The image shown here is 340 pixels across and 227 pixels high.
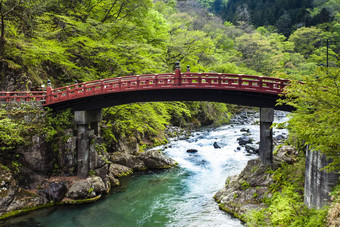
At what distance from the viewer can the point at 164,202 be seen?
672 inches

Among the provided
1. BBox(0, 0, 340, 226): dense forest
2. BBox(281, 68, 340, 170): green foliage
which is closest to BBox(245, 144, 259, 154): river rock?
BBox(0, 0, 340, 226): dense forest

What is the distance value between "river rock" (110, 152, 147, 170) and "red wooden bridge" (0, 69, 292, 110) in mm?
5829

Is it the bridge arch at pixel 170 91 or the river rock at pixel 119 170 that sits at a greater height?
the bridge arch at pixel 170 91

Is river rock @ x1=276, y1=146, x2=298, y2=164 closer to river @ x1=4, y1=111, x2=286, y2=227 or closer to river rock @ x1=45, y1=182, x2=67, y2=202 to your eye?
river @ x1=4, y1=111, x2=286, y2=227

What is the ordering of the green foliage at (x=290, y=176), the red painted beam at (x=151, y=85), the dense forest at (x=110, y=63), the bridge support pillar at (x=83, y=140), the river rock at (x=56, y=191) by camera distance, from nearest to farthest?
the dense forest at (x=110, y=63) → the green foliage at (x=290, y=176) → the river rock at (x=56, y=191) → the red painted beam at (x=151, y=85) → the bridge support pillar at (x=83, y=140)

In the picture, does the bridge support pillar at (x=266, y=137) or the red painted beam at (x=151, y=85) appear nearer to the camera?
the bridge support pillar at (x=266, y=137)

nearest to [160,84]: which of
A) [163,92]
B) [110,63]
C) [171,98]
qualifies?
[163,92]

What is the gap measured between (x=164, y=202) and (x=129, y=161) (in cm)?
701

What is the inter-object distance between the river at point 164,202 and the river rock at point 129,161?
114 centimetres

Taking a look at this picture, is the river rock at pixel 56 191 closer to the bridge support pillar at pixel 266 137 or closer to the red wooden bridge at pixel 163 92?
the red wooden bridge at pixel 163 92

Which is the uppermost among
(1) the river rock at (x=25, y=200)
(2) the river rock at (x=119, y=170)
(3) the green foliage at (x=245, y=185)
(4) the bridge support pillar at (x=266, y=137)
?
(4) the bridge support pillar at (x=266, y=137)

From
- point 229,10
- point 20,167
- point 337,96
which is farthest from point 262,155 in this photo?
point 229,10

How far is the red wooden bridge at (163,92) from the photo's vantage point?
1691 cm

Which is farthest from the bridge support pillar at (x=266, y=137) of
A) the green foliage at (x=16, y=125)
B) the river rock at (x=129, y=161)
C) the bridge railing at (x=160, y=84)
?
the green foliage at (x=16, y=125)
